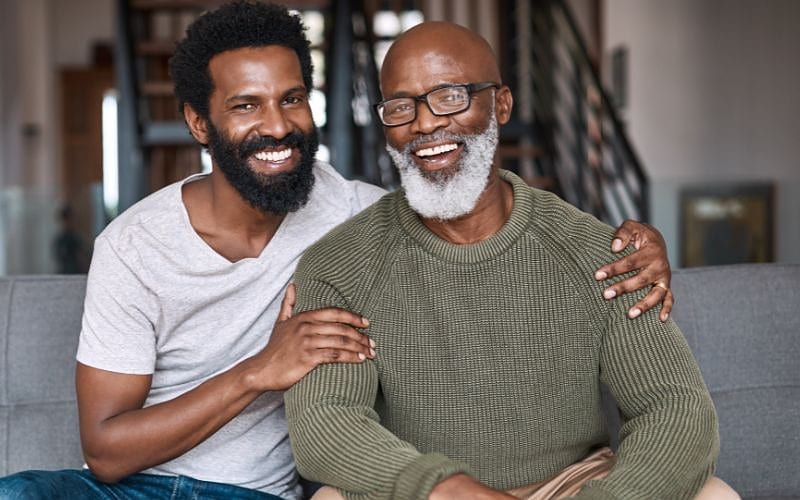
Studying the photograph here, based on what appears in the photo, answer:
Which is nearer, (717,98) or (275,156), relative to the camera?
(275,156)

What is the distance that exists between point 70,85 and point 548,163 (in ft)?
21.4

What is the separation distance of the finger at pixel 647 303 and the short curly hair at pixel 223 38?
2.89ft

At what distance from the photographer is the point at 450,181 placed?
184 centimetres

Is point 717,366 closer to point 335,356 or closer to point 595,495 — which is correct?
point 595,495

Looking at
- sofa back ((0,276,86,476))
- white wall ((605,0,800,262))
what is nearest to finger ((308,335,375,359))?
sofa back ((0,276,86,476))

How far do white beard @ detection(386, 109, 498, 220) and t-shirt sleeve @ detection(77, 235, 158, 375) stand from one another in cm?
54

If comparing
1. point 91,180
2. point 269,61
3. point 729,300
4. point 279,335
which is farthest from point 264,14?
point 91,180

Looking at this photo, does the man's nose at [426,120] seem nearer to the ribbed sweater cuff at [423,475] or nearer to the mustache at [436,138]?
the mustache at [436,138]

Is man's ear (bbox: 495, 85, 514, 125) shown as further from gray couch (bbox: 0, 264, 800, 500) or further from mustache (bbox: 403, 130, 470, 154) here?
gray couch (bbox: 0, 264, 800, 500)

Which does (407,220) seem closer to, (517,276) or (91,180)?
(517,276)

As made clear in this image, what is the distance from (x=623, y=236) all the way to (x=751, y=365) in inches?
29.0

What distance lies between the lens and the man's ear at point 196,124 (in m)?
2.15

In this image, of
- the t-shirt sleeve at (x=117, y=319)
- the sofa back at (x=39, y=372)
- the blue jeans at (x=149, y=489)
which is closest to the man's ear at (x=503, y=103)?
A: the t-shirt sleeve at (x=117, y=319)

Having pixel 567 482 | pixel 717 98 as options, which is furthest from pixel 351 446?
pixel 717 98
